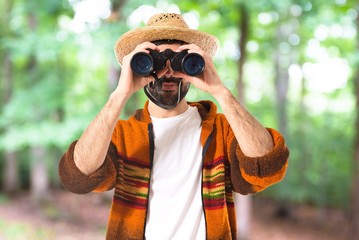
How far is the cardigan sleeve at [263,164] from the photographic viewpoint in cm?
127

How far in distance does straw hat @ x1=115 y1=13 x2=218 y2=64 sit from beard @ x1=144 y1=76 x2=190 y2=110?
0.50 ft

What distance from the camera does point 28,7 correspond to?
634 cm

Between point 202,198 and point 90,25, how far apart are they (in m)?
4.19

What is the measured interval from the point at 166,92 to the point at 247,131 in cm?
30

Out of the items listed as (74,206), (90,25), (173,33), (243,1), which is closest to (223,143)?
(173,33)

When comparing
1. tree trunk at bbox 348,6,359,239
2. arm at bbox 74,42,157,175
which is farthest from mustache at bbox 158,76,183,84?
tree trunk at bbox 348,6,359,239

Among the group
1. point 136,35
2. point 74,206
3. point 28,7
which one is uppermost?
point 28,7

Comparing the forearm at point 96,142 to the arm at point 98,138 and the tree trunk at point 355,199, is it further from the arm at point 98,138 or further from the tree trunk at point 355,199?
the tree trunk at point 355,199

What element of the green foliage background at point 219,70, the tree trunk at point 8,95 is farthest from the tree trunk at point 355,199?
the tree trunk at point 8,95

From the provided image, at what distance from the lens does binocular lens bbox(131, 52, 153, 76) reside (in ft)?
4.33

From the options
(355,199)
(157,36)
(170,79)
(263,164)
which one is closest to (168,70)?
(170,79)

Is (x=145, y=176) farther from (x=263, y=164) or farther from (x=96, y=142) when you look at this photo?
(x=263, y=164)

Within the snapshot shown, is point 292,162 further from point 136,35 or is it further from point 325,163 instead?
point 136,35

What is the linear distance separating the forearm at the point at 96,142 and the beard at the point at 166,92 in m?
0.15
